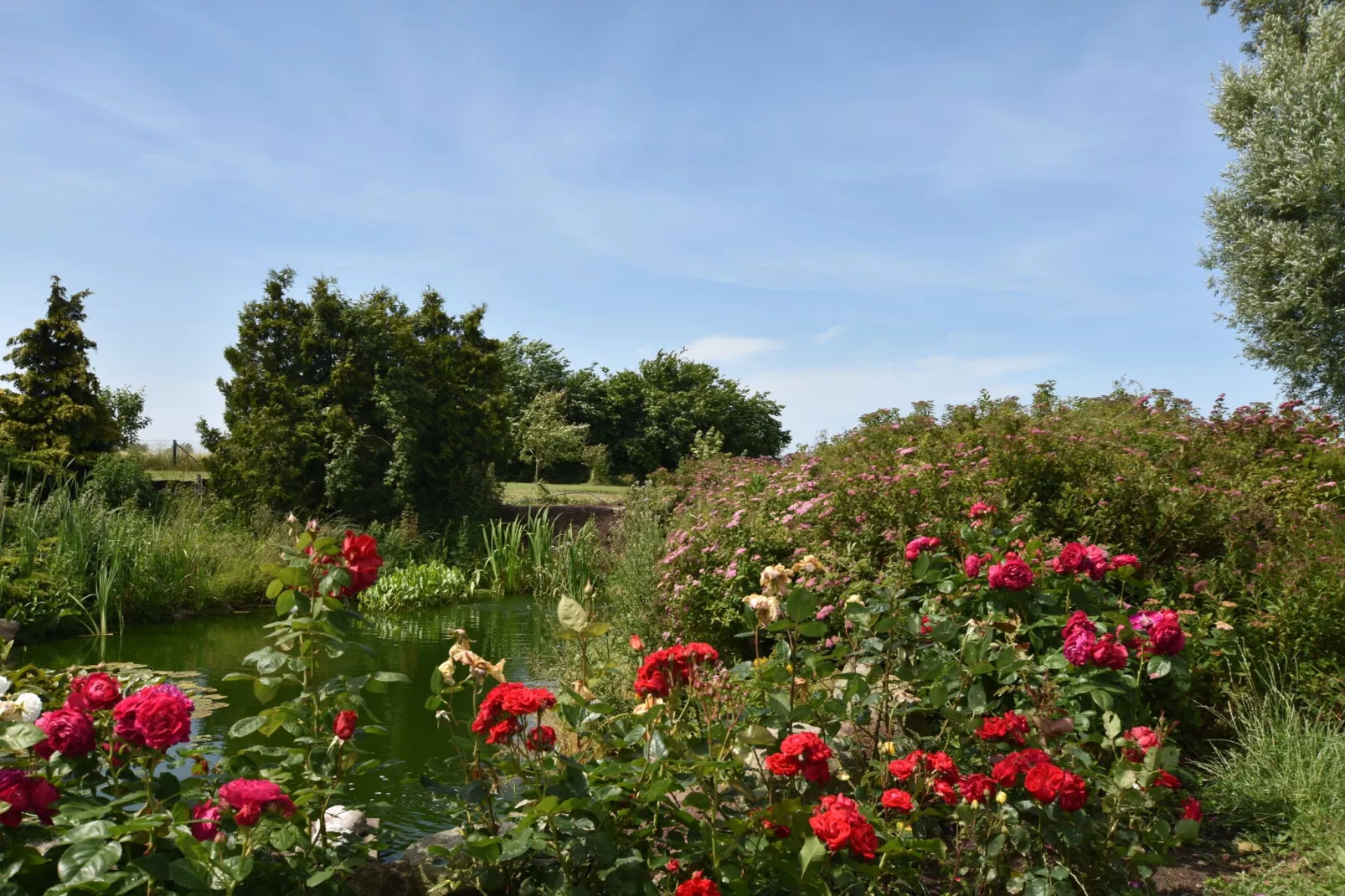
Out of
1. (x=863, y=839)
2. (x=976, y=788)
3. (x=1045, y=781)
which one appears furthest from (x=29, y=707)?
(x=1045, y=781)

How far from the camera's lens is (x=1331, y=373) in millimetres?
13086

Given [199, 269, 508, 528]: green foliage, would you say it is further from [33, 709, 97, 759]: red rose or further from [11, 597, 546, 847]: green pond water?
[33, 709, 97, 759]: red rose

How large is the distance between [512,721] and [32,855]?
3.04 ft

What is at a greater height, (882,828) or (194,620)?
(882,828)

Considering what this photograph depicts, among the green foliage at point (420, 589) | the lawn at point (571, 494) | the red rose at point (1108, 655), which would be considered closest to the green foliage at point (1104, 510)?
the red rose at point (1108, 655)

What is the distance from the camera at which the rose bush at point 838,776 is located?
1.94 meters

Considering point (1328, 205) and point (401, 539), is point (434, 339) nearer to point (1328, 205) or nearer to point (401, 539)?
point (401, 539)

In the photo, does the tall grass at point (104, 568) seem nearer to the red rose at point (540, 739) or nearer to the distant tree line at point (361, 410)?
the distant tree line at point (361, 410)

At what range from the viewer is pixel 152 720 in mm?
1719

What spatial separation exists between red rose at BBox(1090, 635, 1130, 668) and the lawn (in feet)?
46.1

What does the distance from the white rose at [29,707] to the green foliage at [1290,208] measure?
15.1 meters

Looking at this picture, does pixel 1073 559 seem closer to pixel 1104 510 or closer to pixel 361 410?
pixel 1104 510

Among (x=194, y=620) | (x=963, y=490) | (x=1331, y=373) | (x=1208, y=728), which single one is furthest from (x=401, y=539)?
(x=1331, y=373)

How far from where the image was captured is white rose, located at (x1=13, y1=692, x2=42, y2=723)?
2.03 m
